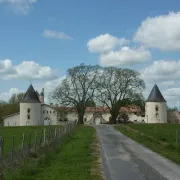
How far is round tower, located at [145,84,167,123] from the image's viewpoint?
103 metres

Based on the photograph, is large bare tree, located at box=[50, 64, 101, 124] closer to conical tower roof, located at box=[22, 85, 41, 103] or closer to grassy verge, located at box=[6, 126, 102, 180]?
conical tower roof, located at box=[22, 85, 41, 103]

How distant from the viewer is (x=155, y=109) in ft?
338

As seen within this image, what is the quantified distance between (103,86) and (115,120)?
8482 mm

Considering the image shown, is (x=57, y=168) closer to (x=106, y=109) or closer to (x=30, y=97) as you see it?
(x=106, y=109)

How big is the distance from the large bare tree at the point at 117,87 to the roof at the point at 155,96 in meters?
11.7

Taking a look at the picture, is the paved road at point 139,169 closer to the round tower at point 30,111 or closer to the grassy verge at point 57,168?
the grassy verge at point 57,168

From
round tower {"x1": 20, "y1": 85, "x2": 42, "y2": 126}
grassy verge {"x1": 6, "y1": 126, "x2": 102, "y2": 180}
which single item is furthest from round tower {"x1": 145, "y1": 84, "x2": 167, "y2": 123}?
grassy verge {"x1": 6, "y1": 126, "x2": 102, "y2": 180}

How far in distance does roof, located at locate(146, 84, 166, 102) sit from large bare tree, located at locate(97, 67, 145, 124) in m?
11.7

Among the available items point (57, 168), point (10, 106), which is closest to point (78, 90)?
point (10, 106)

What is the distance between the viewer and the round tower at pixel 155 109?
103 metres

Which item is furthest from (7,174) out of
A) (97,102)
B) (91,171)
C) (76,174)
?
(97,102)

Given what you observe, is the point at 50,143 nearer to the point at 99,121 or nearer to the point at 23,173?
the point at 23,173

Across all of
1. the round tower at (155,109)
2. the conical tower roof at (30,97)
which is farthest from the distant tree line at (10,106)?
the round tower at (155,109)

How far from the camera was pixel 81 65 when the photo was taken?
306 feet
